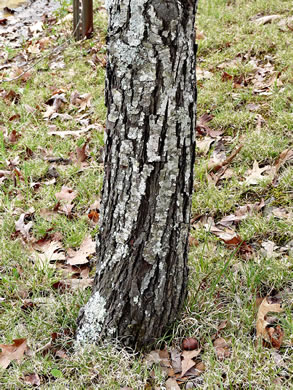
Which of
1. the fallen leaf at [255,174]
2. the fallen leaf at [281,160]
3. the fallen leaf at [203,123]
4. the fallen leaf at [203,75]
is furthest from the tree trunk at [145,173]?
the fallen leaf at [203,75]

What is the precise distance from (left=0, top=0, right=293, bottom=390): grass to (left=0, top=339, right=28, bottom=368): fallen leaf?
4 centimetres

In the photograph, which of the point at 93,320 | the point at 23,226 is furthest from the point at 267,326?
the point at 23,226

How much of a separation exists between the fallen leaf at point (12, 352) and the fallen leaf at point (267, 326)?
110cm

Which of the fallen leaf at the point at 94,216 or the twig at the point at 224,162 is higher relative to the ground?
the twig at the point at 224,162

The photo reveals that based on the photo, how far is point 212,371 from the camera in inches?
78.1

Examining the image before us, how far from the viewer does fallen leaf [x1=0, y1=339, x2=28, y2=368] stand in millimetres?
2124

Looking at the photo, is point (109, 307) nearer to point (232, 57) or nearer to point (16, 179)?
point (16, 179)

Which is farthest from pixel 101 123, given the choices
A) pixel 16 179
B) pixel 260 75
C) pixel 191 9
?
pixel 191 9

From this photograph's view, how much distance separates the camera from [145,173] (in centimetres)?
182

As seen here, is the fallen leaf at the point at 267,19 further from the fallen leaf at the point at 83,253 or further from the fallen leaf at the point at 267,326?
the fallen leaf at the point at 267,326

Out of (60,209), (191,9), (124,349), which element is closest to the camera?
(191,9)

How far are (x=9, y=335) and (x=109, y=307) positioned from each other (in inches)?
21.8

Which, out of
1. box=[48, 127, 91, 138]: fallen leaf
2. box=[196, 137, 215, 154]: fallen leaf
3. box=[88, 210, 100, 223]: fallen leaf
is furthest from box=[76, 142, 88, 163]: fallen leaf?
box=[196, 137, 215, 154]: fallen leaf

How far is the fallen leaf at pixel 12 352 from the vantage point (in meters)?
2.12
